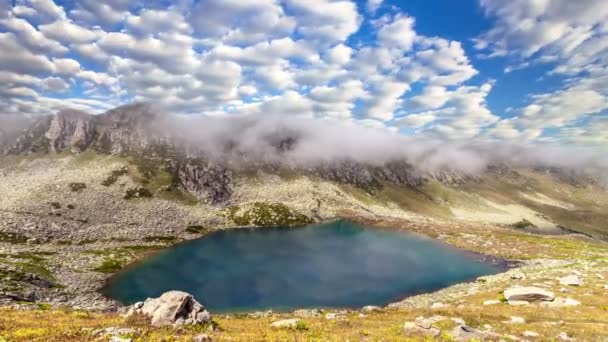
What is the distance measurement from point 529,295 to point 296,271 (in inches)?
2352

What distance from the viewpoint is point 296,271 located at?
3625 inches

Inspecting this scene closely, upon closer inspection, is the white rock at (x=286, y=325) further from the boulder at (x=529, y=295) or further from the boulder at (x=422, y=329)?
the boulder at (x=529, y=295)

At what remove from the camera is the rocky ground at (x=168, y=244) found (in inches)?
987

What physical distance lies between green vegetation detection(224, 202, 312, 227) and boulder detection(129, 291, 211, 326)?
148132 mm

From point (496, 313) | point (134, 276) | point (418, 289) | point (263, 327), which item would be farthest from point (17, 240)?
point (496, 313)

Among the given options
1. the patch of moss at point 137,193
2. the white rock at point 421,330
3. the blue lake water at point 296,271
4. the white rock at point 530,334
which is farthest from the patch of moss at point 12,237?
the white rock at point 530,334

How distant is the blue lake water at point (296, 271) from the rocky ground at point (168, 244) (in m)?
7.55

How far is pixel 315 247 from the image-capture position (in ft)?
413

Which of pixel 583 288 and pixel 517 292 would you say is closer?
pixel 517 292

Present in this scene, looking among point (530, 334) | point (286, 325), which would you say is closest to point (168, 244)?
point (286, 325)

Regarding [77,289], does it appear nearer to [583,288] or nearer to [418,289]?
[418,289]

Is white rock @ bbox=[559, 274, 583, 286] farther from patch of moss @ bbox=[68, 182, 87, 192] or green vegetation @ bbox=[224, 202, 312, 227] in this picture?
patch of moss @ bbox=[68, 182, 87, 192]

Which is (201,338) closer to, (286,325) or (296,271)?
(286,325)

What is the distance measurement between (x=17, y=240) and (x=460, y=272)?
132m
